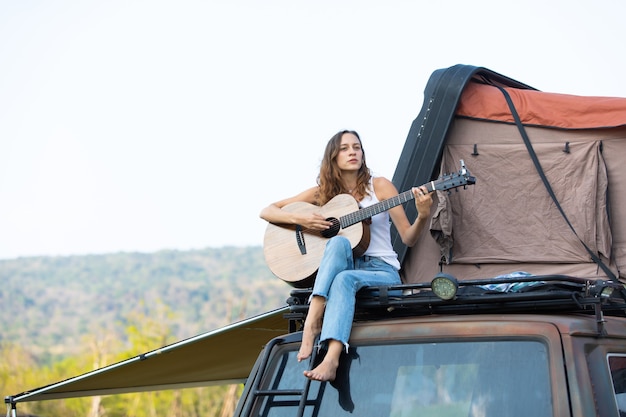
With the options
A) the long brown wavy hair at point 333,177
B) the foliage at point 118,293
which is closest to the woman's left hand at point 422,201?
the long brown wavy hair at point 333,177

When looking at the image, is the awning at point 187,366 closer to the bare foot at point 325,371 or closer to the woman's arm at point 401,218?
the woman's arm at point 401,218

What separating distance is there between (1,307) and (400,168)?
5985 cm

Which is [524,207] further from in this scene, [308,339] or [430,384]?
[430,384]

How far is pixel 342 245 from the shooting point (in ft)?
14.1

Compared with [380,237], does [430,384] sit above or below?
below

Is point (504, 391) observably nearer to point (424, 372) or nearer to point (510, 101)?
point (424, 372)

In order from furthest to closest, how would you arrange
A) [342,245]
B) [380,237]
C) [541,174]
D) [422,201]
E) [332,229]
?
[541,174] → [332,229] → [380,237] → [422,201] → [342,245]

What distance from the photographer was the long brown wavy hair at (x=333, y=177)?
5207mm

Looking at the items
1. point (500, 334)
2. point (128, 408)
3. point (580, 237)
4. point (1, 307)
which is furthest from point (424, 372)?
point (1, 307)

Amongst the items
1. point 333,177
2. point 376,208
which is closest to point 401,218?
point 376,208

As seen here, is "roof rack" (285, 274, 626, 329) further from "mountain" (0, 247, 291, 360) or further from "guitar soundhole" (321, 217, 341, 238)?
"mountain" (0, 247, 291, 360)

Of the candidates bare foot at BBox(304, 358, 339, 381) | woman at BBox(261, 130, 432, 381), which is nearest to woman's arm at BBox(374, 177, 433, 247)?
woman at BBox(261, 130, 432, 381)

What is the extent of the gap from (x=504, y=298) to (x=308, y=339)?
33.7 inches

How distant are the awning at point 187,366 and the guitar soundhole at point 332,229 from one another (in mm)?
474
